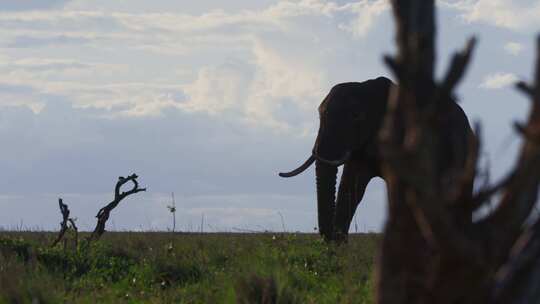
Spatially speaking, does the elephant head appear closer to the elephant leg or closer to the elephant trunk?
the elephant trunk

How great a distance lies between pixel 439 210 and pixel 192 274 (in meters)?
7.73

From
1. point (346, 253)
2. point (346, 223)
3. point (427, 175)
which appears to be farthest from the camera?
point (346, 223)

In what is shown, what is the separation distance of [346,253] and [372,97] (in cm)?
426

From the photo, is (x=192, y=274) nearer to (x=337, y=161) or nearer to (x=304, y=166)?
(x=337, y=161)

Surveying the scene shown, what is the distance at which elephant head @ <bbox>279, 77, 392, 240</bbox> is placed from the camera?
14914mm

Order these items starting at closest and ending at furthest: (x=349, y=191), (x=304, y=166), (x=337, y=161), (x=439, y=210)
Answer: (x=439, y=210)
(x=337, y=161)
(x=349, y=191)
(x=304, y=166)

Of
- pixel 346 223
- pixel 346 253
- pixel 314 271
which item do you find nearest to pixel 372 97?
pixel 346 223

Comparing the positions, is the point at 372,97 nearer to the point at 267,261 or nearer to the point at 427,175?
the point at 267,261

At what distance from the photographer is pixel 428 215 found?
282 cm

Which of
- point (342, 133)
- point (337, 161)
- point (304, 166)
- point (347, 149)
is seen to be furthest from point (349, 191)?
point (304, 166)

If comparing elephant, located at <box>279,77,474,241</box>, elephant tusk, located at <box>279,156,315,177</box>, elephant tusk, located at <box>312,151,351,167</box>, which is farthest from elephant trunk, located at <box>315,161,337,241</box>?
elephant tusk, located at <box>279,156,315,177</box>

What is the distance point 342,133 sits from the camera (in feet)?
49.3

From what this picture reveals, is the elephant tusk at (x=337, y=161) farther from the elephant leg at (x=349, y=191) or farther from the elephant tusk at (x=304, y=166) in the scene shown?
the elephant tusk at (x=304, y=166)

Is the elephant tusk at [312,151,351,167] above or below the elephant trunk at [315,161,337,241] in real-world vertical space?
above
